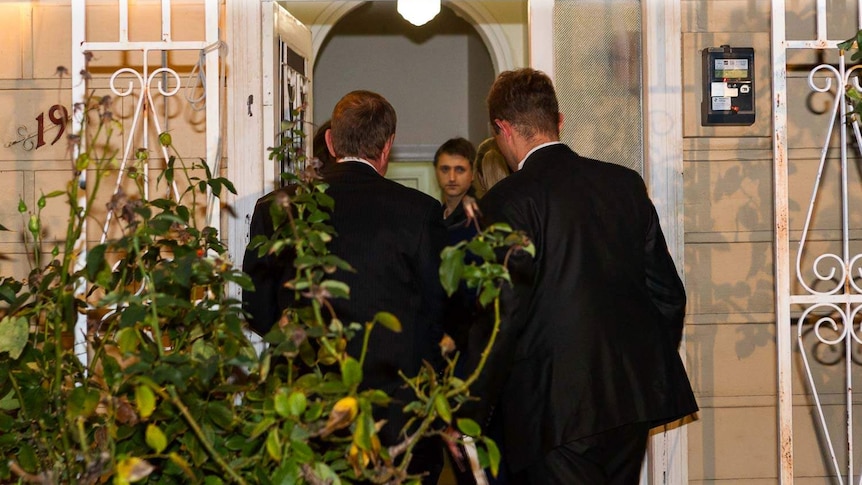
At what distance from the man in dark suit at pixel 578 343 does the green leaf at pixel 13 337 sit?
1.26 m

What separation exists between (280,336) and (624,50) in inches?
107

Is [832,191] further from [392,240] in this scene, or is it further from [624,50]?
[392,240]

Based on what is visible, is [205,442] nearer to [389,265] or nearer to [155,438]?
[155,438]

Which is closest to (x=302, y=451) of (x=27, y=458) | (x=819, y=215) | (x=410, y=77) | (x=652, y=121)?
(x=27, y=458)

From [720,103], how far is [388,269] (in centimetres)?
169

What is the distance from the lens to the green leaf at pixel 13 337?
178 cm

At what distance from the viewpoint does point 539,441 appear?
2768 millimetres

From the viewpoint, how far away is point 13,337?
1.79m

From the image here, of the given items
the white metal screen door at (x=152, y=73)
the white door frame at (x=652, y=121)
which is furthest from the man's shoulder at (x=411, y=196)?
the white door frame at (x=652, y=121)

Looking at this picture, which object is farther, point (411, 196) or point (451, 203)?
point (451, 203)

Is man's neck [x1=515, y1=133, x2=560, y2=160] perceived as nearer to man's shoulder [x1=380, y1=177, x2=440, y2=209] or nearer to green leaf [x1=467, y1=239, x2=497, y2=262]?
man's shoulder [x1=380, y1=177, x2=440, y2=209]

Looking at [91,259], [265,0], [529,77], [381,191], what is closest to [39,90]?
[265,0]

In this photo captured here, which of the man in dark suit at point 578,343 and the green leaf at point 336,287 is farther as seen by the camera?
the man in dark suit at point 578,343

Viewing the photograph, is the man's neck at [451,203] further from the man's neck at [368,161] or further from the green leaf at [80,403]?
the green leaf at [80,403]
